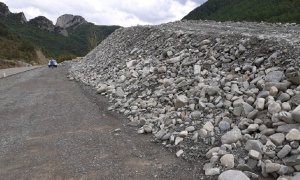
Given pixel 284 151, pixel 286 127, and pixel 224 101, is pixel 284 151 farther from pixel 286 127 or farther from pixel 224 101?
pixel 224 101

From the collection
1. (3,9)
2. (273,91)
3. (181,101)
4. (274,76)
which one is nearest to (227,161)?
(273,91)

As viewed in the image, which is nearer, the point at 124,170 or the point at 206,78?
the point at 124,170

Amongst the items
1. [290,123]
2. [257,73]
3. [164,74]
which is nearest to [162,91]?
[164,74]

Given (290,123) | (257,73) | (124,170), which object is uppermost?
(257,73)

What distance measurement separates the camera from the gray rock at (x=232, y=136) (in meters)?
9.30

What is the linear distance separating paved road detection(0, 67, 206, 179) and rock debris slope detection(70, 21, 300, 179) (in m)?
0.61

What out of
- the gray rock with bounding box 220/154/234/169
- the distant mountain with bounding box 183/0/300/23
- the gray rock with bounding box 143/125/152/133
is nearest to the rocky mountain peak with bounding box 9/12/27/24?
the distant mountain with bounding box 183/0/300/23

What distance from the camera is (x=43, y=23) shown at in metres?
190

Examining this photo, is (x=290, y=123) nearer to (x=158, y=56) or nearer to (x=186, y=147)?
(x=186, y=147)

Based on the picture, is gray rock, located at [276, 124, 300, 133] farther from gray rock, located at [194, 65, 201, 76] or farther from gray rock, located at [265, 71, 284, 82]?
gray rock, located at [194, 65, 201, 76]

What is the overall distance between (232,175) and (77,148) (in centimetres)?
507

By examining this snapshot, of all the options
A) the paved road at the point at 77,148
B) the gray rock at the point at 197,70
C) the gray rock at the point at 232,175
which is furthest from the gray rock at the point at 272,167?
the gray rock at the point at 197,70

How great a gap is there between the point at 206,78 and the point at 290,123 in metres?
5.03

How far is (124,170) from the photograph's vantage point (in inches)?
358
